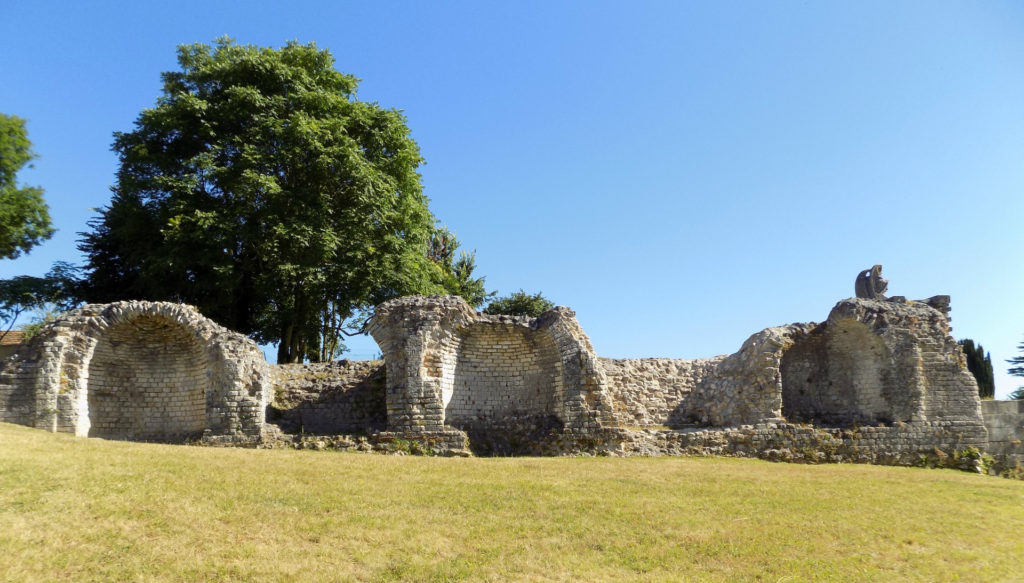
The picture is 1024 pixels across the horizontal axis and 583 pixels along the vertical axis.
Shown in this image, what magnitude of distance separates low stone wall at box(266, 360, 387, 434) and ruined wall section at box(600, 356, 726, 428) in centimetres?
737

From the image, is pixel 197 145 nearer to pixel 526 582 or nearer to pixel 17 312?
pixel 17 312

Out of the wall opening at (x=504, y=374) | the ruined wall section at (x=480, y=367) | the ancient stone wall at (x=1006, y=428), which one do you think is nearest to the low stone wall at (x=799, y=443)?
the ruined wall section at (x=480, y=367)

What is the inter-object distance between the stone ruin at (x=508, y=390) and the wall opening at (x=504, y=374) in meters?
0.04

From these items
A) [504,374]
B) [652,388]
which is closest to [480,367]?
[504,374]

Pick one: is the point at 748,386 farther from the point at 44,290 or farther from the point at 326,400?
the point at 44,290

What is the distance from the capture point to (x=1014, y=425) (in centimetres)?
1988

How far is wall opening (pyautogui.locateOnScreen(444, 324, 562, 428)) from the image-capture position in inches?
744

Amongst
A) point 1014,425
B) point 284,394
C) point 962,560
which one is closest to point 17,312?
point 284,394

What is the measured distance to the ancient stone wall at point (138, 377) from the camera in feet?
51.8

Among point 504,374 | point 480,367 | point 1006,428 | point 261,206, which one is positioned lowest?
point 1006,428

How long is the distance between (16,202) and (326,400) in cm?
1558

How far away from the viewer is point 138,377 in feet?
58.6

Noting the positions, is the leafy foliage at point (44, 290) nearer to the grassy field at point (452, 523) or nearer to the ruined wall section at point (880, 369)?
the grassy field at point (452, 523)

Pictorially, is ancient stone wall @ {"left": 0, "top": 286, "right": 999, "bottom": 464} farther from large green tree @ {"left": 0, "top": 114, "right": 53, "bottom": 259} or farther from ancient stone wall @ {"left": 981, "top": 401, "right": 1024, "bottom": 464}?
large green tree @ {"left": 0, "top": 114, "right": 53, "bottom": 259}
